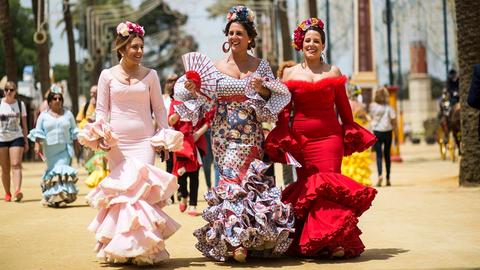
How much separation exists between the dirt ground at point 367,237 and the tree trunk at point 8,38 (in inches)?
535

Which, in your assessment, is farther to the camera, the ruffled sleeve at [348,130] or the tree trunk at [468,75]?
the tree trunk at [468,75]

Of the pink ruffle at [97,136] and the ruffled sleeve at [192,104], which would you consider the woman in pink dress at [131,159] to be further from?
the ruffled sleeve at [192,104]

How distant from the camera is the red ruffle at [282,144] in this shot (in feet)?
29.3

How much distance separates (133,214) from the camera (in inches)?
325

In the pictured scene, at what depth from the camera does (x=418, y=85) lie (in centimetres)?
7675

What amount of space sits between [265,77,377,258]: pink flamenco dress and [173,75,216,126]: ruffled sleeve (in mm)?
677

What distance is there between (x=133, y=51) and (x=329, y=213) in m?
2.39

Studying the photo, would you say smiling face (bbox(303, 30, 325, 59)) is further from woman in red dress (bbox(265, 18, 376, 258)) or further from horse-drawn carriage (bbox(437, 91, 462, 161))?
horse-drawn carriage (bbox(437, 91, 462, 161))

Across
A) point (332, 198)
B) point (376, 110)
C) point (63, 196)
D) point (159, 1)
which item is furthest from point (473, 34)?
point (159, 1)

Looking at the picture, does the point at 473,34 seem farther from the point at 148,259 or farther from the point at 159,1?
the point at 159,1

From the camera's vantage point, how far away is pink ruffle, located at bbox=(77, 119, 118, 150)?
8.59 meters

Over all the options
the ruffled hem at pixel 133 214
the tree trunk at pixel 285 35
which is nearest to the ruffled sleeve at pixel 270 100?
the ruffled hem at pixel 133 214

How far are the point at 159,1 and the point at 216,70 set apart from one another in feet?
91.9

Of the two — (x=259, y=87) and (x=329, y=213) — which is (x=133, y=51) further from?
(x=329, y=213)
